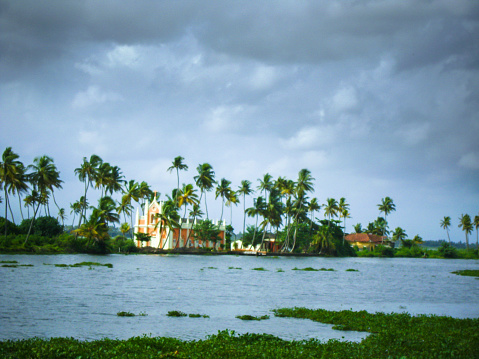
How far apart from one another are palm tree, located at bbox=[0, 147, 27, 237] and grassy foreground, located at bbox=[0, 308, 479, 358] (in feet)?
200

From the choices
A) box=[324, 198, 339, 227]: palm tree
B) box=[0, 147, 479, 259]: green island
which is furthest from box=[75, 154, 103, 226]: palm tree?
box=[324, 198, 339, 227]: palm tree

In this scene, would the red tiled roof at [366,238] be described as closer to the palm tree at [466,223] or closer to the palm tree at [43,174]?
the palm tree at [466,223]

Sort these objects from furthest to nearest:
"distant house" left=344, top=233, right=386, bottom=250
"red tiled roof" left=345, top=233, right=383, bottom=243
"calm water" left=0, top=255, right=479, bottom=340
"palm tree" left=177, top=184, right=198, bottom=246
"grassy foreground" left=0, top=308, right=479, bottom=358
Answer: "red tiled roof" left=345, top=233, right=383, bottom=243 → "distant house" left=344, top=233, right=386, bottom=250 → "palm tree" left=177, top=184, right=198, bottom=246 → "calm water" left=0, top=255, right=479, bottom=340 → "grassy foreground" left=0, top=308, right=479, bottom=358

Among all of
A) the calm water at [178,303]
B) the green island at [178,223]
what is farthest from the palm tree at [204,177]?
the calm water at [178,303]

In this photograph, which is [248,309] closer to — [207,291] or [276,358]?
[207,291]

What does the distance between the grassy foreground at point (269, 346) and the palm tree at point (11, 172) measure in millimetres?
60910

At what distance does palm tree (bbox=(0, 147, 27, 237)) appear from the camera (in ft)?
220

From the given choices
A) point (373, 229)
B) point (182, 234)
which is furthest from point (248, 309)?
→ point (373, 229)

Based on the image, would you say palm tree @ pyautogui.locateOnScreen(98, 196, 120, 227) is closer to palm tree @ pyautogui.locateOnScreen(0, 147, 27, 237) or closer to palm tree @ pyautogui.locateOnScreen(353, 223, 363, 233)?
palm tree @ pyautogui.locateOnScreen(0, 147, 27, 237)

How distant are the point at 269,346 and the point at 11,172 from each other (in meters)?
65.2

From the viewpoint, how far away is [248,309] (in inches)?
918

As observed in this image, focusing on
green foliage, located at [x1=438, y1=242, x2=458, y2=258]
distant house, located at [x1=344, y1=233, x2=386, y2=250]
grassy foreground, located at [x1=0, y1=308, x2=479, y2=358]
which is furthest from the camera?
distant house, located at [x1=344, y1=233, x2=386, y2=250]

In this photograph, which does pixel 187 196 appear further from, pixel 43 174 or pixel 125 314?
pixel 125 314

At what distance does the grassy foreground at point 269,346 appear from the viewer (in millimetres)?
11625
